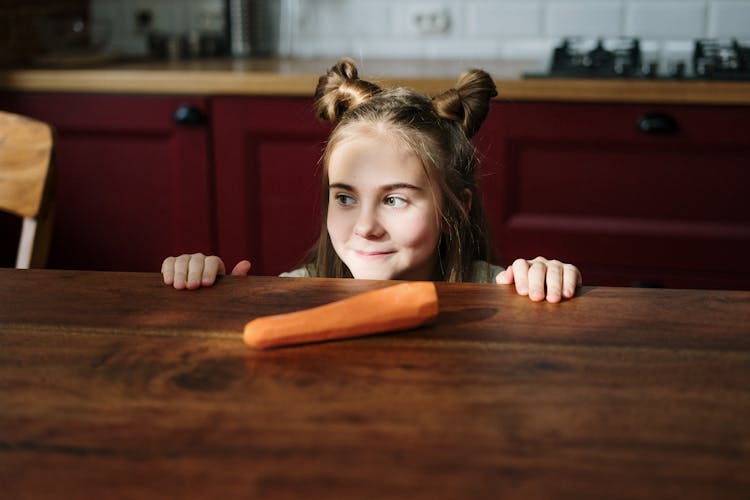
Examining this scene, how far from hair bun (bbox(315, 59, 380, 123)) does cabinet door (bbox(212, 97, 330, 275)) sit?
0.85m

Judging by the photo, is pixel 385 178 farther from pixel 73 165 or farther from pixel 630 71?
pixel 73 165

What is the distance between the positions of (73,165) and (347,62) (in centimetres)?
133

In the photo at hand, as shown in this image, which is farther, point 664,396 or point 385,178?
point 385,178

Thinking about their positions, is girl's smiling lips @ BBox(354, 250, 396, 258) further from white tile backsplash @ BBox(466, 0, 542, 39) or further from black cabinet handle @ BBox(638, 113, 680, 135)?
white tile backsplash @ BBox(466, 0, 542, 39)

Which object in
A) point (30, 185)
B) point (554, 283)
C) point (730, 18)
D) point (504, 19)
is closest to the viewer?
point (554, 283)

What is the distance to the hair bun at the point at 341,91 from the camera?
1.55 m

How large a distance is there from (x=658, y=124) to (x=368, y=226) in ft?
3.68

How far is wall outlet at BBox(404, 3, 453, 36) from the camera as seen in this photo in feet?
9.79

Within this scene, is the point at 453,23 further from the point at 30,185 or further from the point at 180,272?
the point at 180,272

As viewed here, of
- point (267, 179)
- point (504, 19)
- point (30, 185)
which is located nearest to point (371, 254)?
point (30, 185)

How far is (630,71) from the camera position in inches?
93.0

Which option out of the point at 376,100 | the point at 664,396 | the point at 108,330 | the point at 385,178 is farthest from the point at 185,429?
the point at 376,100

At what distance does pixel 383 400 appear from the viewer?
707 millimetres

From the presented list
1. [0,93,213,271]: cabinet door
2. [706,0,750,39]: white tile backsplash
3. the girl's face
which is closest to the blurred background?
[706,0,750,39]: white tile backsplash
